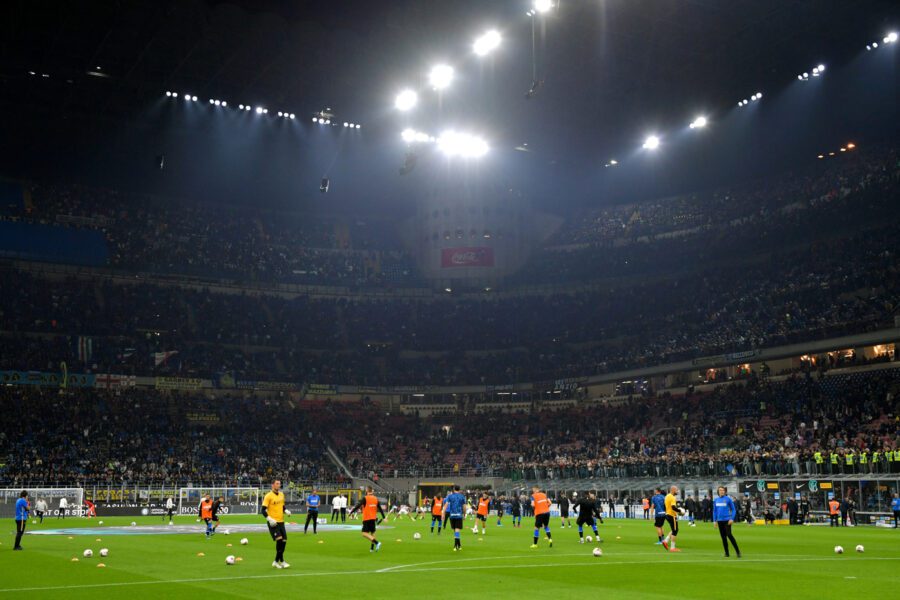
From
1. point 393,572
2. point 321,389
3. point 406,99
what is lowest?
point 393,572

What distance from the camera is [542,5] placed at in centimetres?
4478

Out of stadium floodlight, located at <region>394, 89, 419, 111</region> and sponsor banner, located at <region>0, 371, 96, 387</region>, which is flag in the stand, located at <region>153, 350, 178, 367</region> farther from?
stadium floodlight, located at <region>394, 89, 419, 111</region>

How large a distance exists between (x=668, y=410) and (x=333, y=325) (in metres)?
33.1

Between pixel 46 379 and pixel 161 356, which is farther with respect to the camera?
pixel 161 356

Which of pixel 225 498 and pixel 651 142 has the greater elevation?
pixel 651 142

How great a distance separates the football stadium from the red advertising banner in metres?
0.20

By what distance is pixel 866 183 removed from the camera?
65562 millimetres

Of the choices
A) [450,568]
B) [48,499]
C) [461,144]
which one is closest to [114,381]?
[48,499]

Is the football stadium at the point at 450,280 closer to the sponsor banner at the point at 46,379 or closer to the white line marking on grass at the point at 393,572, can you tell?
the sponsor banner at the point at 46,379

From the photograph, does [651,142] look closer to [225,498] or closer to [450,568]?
[225,498]

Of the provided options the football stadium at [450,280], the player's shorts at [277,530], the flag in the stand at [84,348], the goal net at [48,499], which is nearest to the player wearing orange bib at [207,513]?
the football stadium at [450,280]

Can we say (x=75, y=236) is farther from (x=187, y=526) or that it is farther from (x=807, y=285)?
(x=807, y=285)

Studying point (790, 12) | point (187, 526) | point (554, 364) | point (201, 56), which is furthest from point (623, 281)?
point (187, 526)

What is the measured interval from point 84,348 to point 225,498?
70.7 ft
